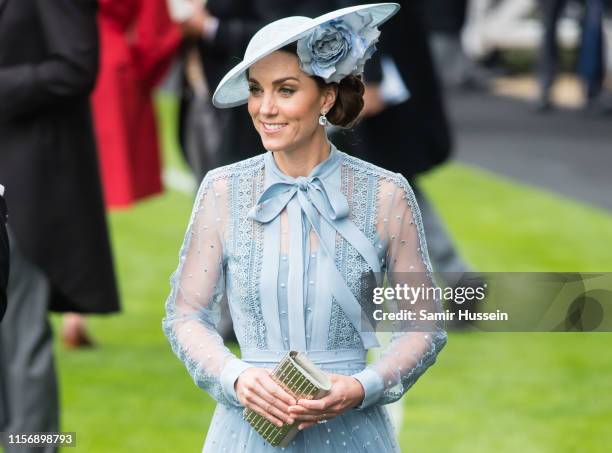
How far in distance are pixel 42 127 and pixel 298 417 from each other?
2.51 meters

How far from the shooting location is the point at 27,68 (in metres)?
5.64

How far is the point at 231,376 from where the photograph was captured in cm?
366

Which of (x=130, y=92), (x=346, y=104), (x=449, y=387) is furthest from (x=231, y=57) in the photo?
(x=346, y=104)

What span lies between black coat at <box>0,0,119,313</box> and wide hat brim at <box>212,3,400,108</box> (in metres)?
1.91

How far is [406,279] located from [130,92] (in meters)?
4.03

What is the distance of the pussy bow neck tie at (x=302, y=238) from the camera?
12.3 feet

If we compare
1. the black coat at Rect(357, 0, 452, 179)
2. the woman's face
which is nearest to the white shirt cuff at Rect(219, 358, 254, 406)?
the woman's face

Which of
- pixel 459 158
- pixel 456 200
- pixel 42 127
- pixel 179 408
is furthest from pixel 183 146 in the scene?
pixel 459 158

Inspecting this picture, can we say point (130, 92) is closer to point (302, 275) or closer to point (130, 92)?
point (130, 92)

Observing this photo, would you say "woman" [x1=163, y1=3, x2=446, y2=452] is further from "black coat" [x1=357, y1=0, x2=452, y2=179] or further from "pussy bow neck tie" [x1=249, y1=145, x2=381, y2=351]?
"black coat" [x1=357, y1=0, x2=452, y2=179]

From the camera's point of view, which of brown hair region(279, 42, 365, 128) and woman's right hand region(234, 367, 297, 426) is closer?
woman's right hand region(234, 367, 297, 426)

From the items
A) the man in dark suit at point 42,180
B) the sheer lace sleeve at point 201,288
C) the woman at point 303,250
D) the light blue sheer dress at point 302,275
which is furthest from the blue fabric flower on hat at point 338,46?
the man in dark suit at point 42,180

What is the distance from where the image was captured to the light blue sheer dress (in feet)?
12.3

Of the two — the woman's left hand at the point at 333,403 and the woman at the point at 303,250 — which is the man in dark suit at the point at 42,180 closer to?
the woman at the point at 303,250
